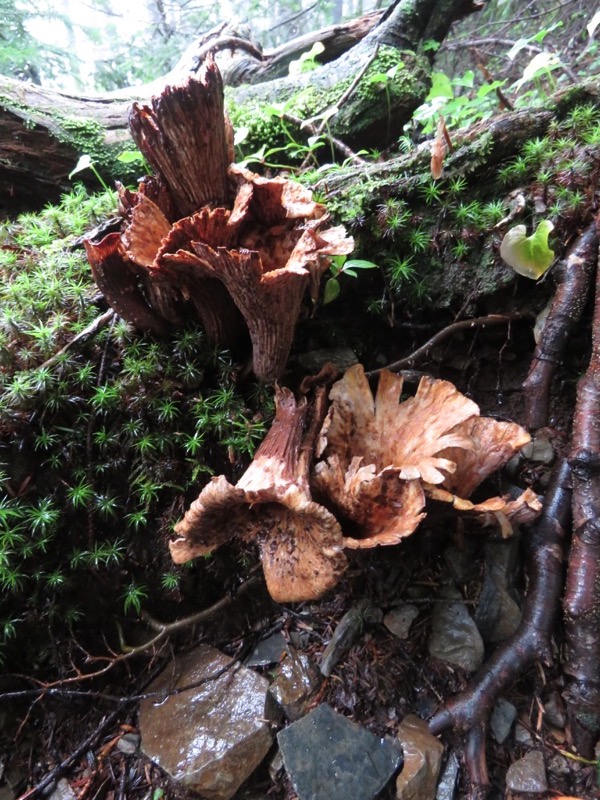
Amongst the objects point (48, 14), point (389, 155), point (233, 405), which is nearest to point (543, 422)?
point (233, 405)

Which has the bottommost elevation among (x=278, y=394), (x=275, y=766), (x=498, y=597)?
(x=275, y=766)

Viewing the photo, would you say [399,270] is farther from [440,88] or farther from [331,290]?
[440,88]

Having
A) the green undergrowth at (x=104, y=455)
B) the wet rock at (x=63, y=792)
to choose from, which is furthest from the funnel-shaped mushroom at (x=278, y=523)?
the wet rock at (x=63, y=792)

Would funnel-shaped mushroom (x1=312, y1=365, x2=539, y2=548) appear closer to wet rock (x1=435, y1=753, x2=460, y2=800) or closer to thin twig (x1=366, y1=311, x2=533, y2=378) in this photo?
thin twig (x1=366, y1=311, x2=533, y2=378)

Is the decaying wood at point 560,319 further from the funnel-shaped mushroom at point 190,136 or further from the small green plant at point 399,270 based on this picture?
the funnel-shaped mushroom at point 190,136

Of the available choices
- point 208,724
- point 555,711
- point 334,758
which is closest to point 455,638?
point 555,711

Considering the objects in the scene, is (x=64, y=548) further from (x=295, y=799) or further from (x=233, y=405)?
(x=295, y=799)
